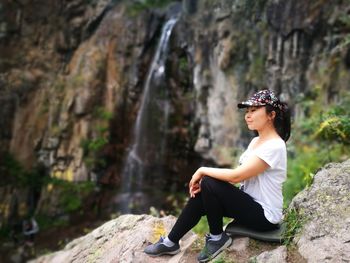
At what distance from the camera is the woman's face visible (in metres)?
2.89

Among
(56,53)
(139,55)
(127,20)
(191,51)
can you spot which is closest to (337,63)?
(191,51)

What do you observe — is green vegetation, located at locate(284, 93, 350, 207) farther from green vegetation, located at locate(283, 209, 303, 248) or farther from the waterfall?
the waterfall

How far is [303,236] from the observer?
2883mm

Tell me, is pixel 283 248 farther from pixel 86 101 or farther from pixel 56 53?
pixel 56 53

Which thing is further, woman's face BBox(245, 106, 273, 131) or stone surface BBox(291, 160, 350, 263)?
woman's face BBox(245, 106, 273, 131)

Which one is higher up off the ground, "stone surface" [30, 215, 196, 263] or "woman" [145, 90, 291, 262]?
"woman" [145, 90, 291, 262]

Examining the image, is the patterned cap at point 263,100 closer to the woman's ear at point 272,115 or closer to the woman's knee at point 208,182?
the woman's ear at point 272,115

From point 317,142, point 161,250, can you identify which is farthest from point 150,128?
point 161,250

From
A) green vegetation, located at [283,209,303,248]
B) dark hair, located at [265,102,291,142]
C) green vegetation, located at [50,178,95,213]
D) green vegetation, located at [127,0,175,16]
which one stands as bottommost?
green vegetation, located at [50,178,95,213]

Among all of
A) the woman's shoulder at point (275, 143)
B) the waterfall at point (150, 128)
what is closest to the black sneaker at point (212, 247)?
the woman's shoulder at point (275, 143)

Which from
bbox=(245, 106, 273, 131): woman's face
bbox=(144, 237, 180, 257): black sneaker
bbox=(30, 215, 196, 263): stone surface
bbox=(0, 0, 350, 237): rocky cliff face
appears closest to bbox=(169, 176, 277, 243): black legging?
bbox=(144, 237, 180, 257): black sneaker

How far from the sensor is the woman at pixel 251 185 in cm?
279

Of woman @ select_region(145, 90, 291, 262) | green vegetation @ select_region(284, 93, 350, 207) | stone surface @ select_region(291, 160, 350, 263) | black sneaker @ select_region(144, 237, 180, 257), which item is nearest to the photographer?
stone surface @ select_region(291, 160, 350, 263)

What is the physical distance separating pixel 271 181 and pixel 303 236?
470 mm
